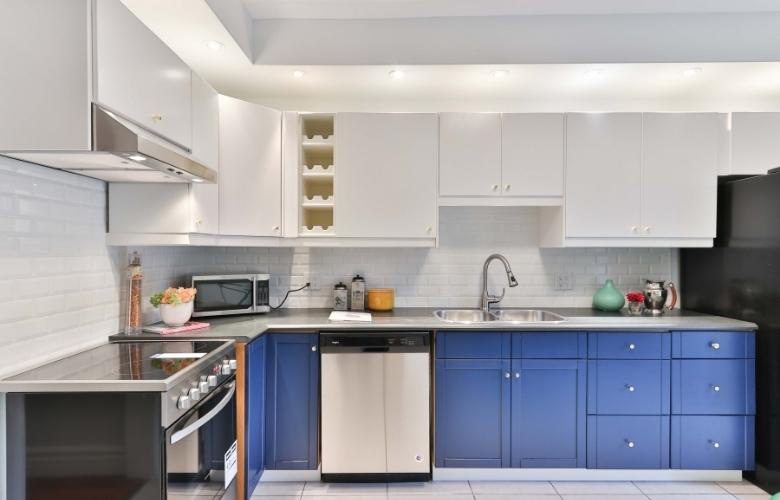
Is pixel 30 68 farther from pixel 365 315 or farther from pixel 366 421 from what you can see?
pixel 366 421

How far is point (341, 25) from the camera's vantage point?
8.86 ft

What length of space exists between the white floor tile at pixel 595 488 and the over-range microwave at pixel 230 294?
6.95ft

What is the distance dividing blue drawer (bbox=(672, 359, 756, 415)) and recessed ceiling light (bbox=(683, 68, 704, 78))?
173 cm

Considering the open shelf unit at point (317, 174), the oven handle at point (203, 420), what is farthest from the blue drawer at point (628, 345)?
the oven handle at point (203, 420)

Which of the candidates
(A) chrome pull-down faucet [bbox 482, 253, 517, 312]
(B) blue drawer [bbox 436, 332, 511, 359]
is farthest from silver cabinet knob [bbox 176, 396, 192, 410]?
(A) chrome pull-down faucet [bbox 482, 253, 517, 312]

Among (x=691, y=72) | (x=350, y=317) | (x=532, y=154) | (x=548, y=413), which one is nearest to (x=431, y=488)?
(x=548, y=413)

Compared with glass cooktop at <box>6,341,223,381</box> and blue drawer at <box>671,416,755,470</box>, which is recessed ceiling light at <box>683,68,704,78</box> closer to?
blue drawer at <box>671,416,755,470</box>

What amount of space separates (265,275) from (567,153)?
83.7 inches

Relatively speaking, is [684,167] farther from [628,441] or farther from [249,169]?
[249,169]

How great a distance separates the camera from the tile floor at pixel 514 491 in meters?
2.53

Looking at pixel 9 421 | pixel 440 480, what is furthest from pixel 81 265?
pixel 440 480

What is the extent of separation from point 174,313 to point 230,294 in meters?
0.49

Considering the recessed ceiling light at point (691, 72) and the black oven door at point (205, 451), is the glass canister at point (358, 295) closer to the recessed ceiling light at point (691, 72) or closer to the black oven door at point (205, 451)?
the black oven door at point (205, 451)

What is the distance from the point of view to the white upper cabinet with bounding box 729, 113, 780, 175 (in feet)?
9.56
